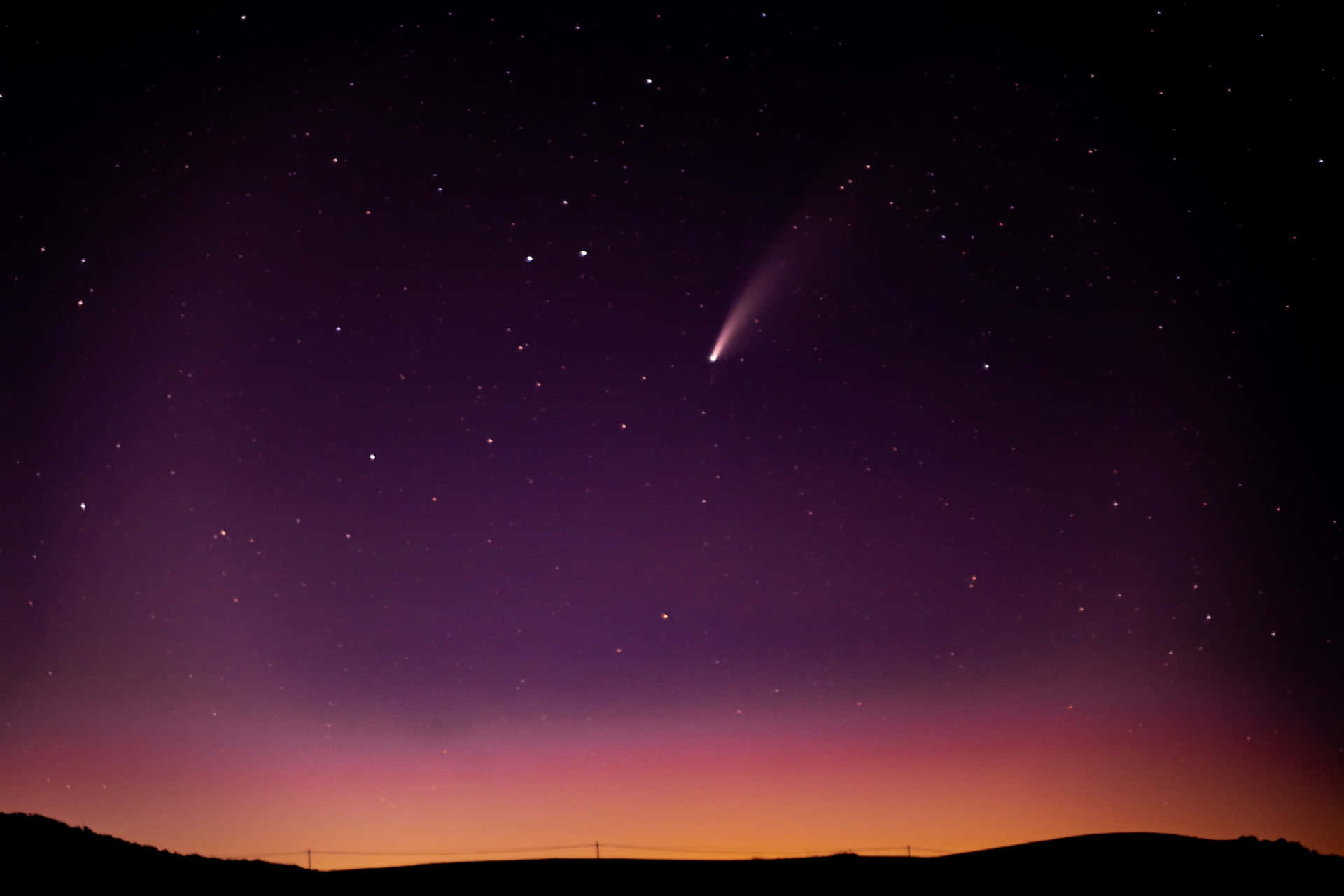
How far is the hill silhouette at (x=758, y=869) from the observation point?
9.43 meters

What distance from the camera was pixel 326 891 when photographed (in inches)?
363

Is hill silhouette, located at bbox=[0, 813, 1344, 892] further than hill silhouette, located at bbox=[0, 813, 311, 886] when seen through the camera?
Yes

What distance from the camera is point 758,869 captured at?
37.3 feet

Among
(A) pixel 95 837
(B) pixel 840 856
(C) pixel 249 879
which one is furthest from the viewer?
(B) pixel 840 856

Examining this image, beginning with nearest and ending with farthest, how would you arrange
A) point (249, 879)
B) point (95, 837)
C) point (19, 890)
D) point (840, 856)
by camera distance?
point (19, 890), point (249, 879), point (95, 837), point (840, 856)

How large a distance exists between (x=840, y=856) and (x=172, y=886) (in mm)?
8467

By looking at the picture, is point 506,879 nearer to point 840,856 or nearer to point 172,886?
point 172,886

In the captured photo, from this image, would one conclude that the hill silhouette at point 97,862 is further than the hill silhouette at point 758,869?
No

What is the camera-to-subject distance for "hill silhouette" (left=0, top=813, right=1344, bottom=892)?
371 inches

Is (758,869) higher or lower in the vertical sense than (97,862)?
lower

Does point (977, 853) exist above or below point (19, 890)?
below

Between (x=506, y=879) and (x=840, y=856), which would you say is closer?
(x=506, y=879)

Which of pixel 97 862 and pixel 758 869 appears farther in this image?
pixel 758 869

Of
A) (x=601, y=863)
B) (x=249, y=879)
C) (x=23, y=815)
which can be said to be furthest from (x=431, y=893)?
(x=23, y=815)
